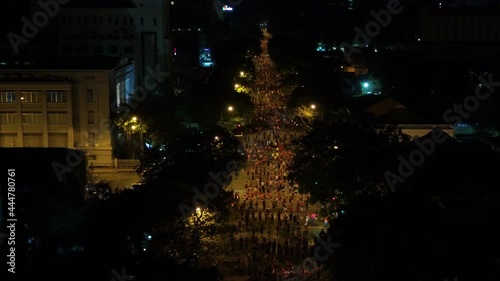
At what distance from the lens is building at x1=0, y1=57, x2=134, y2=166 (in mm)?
34531

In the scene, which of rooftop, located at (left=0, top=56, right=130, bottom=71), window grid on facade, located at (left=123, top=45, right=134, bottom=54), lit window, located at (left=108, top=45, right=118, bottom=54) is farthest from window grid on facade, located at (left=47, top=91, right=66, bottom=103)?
window grid on facade, located at (left=123, top=45, right=134, bottom=54)

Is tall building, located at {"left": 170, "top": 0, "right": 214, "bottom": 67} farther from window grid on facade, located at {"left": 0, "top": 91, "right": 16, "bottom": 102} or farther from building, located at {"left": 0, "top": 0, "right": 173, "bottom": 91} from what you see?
window grid on facade, located at {"left": 0, "top": 91, "right": 16, "bottom": 102}

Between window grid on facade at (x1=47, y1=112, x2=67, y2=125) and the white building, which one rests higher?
the white building

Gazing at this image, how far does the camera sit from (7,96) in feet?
113

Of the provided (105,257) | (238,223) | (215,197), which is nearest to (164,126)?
(238,223)

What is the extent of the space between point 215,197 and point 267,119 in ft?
73.7

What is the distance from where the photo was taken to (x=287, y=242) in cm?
2362

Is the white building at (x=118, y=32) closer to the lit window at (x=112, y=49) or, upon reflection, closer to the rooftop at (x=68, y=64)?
the lit window at (x=112, y=49)

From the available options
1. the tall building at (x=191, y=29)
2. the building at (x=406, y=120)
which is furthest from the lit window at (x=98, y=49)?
the building at (x=406, y=120)

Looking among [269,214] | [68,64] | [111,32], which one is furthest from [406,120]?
[111,32]
